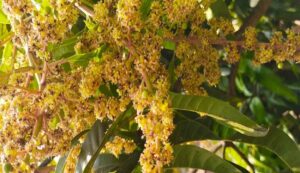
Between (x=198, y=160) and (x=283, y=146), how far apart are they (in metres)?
0.12

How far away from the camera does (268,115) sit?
4.24 feet

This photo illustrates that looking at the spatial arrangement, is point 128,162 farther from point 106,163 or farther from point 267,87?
point 267,87

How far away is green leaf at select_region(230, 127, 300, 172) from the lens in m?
0.73

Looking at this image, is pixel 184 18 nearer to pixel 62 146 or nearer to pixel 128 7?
pixel 128 7

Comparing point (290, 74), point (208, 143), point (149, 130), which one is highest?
point (149, 130)

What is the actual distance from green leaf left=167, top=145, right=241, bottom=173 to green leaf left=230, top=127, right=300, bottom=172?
0.07m

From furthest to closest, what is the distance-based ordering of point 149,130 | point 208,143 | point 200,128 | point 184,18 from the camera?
point 208,143
point 200,128
point 184,18
point 149,130


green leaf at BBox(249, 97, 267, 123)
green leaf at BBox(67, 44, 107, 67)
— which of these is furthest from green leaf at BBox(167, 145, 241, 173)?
green leaf at BBox(249, 97, 267, 123)

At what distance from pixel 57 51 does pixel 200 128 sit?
0.26 meters

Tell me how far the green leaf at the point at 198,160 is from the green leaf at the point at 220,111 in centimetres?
7

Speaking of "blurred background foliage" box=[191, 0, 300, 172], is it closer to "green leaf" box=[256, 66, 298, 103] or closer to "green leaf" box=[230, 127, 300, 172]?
"green leaf" box=[256, 66, 298, 103]

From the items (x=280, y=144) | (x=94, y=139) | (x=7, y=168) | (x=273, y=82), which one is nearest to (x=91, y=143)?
(x=94, y=139)

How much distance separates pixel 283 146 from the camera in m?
0.75

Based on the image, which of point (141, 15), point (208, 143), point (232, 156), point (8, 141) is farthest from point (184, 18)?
point (208, 143)
